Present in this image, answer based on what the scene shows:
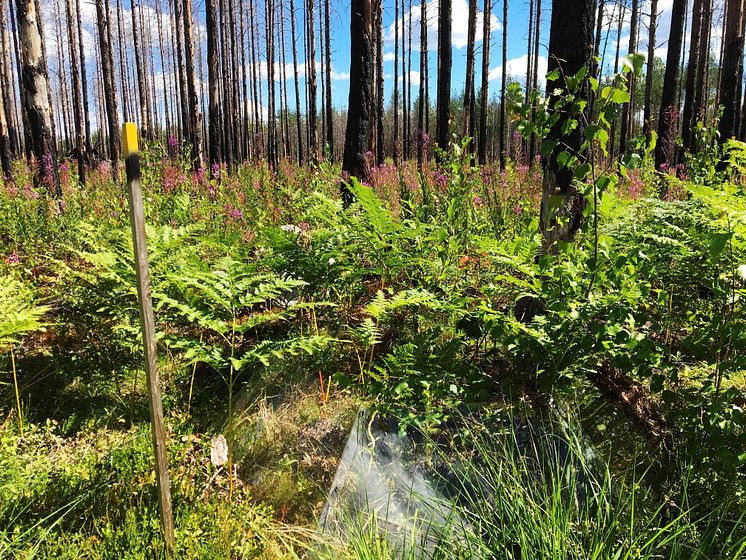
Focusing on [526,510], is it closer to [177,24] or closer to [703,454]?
[703,454]

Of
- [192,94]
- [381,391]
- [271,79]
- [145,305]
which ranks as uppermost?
[271,79]

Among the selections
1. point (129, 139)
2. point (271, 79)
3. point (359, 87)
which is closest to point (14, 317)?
point (129, 139)

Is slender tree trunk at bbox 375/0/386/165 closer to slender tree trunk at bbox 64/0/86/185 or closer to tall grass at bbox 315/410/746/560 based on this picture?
slender tree trunk at bbox 64/0/86/185

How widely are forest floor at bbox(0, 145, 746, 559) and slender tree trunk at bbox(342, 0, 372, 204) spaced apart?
335 cm

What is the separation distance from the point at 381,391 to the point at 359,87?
16.6ft

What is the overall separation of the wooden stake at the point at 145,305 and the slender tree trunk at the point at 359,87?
15.1ft

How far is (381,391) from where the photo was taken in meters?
2.32

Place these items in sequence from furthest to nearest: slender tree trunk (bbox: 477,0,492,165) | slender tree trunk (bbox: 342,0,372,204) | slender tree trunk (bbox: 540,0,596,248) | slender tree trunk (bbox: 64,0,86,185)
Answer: slender tree trunk (bbox: 477,0,492,165) → slender tree trunk (bbox: 64,0,86,185) → slender tree trunk (bbox: 342,0,372,204) → slender tree trunk (bbox: 540,0,596,248)

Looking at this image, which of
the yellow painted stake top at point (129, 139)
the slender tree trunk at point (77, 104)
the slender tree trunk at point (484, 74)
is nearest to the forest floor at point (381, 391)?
the yellow painted stake top at point (129, 139)

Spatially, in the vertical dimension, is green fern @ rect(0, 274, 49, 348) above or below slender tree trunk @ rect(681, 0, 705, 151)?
below

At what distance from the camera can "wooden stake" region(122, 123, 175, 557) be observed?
1.45 m

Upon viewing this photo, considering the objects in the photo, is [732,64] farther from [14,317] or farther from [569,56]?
[14,317]

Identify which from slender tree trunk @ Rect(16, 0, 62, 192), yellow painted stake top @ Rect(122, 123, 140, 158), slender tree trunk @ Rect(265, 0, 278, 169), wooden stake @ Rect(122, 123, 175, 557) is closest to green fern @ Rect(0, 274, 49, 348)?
wooden stake @ Rect(122, 123, 175, 557)

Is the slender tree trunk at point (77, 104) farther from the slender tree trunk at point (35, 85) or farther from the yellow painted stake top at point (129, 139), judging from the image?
the yellow painted stake top at point (129, 139)
